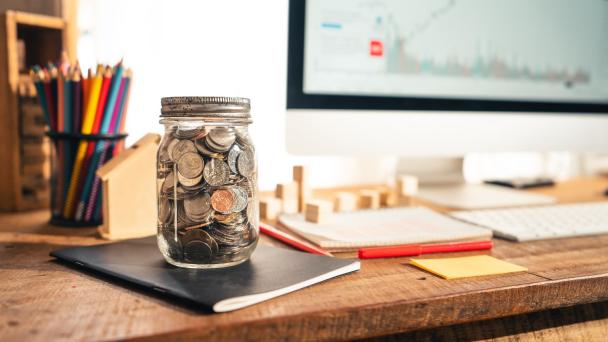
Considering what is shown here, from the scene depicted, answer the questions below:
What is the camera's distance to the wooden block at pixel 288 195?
83 cm

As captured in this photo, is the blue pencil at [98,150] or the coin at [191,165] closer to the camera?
the coin at [191,165]

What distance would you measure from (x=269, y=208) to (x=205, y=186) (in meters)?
0.31

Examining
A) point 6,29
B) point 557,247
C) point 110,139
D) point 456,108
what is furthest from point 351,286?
point 6,29

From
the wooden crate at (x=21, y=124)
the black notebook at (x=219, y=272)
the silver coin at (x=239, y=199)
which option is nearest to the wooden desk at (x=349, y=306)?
the black notebook at (x=219, y=272)

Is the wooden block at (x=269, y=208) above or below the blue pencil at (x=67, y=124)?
below

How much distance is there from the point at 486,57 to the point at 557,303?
58 cm

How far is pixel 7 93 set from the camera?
83 centimetres

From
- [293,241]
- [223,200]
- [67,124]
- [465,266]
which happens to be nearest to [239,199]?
[223,200]

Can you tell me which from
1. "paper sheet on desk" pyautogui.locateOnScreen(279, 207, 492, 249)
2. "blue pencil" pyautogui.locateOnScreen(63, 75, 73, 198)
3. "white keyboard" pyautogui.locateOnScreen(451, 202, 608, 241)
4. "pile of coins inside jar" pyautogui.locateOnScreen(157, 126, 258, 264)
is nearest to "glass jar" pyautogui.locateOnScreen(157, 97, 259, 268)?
"pile of coins inside jar" pyautogui.locateOnScreen(157, 126, 258, 264)

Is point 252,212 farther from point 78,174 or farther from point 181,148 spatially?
point 78,174

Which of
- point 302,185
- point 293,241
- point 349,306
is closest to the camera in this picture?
point 349,306

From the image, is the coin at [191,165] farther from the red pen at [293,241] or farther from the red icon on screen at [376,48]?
the red icon on screen at [376,48]

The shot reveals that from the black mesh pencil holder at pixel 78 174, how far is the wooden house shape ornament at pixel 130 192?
0.05 m

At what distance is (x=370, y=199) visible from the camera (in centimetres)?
90
